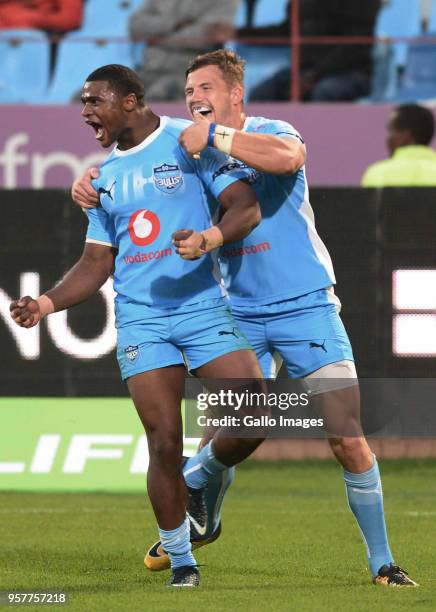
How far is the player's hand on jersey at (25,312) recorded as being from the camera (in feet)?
21.5

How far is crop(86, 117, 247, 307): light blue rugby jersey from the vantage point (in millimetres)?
6508

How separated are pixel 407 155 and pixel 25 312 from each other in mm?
5429

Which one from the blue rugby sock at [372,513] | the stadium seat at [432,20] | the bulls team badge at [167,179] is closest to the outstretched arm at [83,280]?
the bulls team badge at [167,179]

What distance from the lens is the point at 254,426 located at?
669 centimetres

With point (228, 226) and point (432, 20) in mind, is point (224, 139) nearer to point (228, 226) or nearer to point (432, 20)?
point (228, 226)

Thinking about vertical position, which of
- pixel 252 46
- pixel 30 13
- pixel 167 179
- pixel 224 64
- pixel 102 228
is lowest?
pixel 252 46

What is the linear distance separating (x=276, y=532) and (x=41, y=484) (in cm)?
244

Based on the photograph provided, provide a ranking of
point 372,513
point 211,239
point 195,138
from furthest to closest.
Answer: point 372,513 < point 195,138 < point 211,239

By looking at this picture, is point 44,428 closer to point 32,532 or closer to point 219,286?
point 32,532

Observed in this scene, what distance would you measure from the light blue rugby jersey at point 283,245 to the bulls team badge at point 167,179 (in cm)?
47

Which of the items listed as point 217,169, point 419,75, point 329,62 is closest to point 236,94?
point 217,169

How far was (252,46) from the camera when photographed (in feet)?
45.9

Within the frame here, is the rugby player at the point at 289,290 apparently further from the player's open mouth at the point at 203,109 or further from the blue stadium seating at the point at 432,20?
the blue stadium seating at the point at 432,20

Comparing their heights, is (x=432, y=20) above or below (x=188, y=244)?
below
